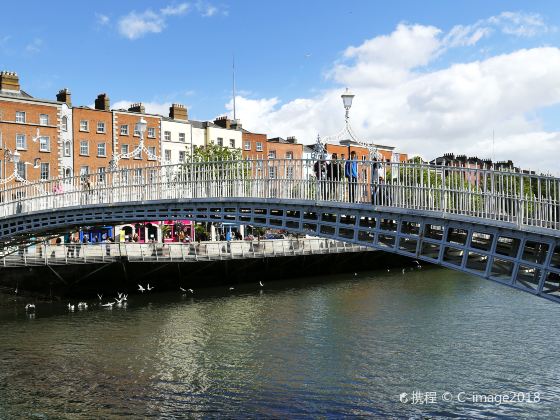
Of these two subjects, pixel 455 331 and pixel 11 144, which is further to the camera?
pixel 11 144

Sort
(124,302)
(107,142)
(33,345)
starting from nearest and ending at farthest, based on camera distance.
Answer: (33,345) → (124,302) → (107,142)

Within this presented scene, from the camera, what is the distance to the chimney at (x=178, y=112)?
53.2 meters

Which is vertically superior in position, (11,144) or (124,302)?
(11,144)

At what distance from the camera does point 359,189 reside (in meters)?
14.8

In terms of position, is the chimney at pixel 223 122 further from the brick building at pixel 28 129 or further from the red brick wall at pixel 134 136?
the brick building at pixel 28 129

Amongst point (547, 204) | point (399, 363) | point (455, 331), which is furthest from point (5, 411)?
point (455, 331)

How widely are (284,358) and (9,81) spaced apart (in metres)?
33.2

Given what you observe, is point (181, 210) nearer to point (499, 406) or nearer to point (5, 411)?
point (5, 411)

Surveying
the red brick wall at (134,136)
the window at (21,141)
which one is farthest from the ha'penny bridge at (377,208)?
the red brick wall at (134,136)

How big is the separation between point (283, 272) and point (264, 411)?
24966 millimetres

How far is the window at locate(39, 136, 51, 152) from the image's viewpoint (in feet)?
144

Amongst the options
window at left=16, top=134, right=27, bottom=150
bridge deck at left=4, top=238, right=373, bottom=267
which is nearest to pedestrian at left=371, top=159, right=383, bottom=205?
bridge deck at left=4, top=238, right=373, bottom=267

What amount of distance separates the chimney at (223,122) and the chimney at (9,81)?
1761cm

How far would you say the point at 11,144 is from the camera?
42312 mm
